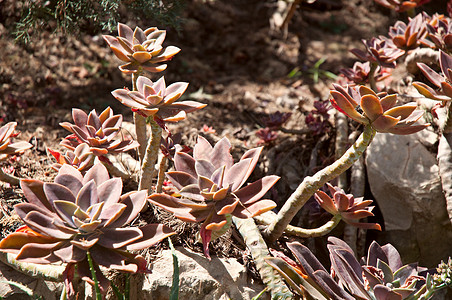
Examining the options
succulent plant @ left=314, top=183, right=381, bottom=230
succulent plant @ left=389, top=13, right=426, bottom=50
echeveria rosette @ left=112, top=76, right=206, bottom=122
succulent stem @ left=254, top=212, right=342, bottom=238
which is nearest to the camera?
echeveria rosette @ left=112, top=76, right=206, bottom=122

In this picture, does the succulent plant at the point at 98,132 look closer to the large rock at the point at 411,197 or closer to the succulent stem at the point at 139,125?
the succulent stem at the point at 139,125

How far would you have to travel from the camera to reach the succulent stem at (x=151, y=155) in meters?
1.73

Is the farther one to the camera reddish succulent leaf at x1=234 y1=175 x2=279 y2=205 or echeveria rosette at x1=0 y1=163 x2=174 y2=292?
reddish succulent leaf at x1=234 y1=175 x2=279 y2=205

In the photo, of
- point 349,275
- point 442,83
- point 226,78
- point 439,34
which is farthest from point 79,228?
point 226,78

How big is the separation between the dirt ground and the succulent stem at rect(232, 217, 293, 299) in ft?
0.39

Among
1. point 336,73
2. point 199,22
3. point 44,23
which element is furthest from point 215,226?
point 199,22

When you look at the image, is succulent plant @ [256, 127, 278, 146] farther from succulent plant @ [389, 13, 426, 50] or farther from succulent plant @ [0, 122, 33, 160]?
succulent plant @ [0, 122, 33, 160]

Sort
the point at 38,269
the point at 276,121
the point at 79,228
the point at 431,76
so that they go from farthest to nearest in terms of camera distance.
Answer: the point at 276,121 → the point at 431,76 → the point at 38,269 → the point at 79,228

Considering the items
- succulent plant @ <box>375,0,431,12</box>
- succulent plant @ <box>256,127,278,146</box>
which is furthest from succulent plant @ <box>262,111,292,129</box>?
succulent plant @ <box>375,0,431,12</box>

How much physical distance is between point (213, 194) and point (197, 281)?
0.49 meters

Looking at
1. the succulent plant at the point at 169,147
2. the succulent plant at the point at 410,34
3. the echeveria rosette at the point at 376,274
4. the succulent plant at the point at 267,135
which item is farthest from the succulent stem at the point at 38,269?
the succulent plant at the point at 410,34

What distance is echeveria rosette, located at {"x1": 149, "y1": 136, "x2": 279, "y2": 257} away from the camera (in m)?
1.55

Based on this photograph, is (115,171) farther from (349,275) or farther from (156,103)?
(349,275)

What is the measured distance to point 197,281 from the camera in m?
1.82
